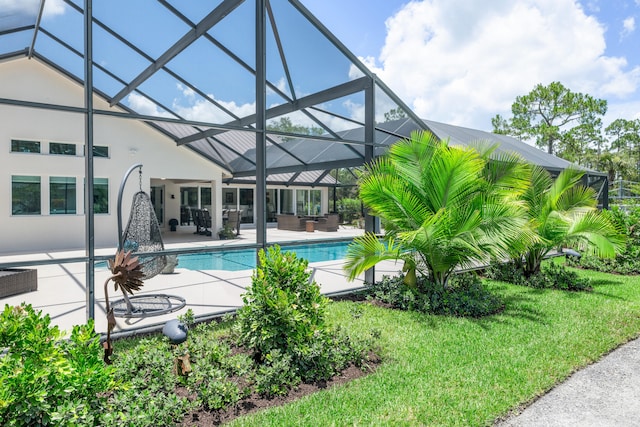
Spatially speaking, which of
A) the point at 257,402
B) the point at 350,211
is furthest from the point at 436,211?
the point at 350,211

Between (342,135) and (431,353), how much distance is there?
4232 mm

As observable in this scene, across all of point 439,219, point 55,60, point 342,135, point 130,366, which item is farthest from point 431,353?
point 55,60

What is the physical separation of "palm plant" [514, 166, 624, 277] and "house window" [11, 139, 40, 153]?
1302 centimetres

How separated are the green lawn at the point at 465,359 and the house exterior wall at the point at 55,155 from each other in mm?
9575

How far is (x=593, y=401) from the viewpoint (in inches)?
128

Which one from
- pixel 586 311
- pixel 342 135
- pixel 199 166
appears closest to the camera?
pixel 586 311

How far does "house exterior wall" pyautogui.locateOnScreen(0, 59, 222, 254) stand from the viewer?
10648 millimetres

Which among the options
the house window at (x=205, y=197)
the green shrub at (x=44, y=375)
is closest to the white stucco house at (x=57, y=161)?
the house window at (x=205, y=197)

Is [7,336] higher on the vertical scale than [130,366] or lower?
higher

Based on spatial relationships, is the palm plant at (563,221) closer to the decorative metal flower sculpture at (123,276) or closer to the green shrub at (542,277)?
the green shrub at (542,277)

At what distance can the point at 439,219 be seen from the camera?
211 inches

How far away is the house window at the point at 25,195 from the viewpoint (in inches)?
423

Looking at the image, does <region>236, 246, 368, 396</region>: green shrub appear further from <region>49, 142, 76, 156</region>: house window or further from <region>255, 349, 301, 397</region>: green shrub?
<region>49, 142, 76, 156</region>: house window

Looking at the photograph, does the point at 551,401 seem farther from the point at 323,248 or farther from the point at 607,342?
the point at 323,248
